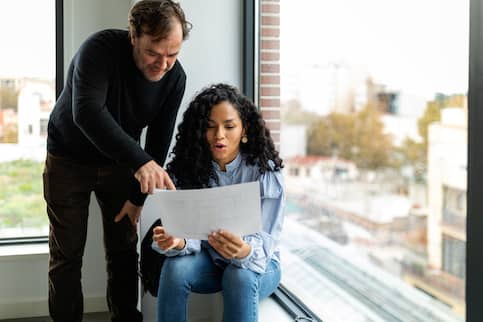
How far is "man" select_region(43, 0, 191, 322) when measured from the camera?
1.93 meters

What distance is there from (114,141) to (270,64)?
1.06 m

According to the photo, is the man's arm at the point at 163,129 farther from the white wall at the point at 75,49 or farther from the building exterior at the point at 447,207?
the building exterior at the point at 447,207

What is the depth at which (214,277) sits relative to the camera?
210cm

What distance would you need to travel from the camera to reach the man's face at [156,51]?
76.5 inches

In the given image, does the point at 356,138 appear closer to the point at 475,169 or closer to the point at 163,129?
the point at 475,169

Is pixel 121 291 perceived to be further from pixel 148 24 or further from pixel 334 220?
pixel 148 24

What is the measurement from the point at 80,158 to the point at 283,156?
Result: 2.75 feet

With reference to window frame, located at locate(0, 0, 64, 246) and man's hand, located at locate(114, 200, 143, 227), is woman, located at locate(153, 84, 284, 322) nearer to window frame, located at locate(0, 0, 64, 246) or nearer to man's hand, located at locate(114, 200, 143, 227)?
man's hand, located at locate(114, 200, 143, 227)

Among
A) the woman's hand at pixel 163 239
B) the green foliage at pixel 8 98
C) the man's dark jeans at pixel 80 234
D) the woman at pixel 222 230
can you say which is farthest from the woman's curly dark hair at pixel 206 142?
the green foliage at pixel 8 98

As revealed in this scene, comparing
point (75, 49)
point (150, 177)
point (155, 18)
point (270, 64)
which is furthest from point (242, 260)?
point (75, 49)

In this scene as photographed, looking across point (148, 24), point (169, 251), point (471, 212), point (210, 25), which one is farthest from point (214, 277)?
point (210, 25)

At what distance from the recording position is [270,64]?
2754 mm

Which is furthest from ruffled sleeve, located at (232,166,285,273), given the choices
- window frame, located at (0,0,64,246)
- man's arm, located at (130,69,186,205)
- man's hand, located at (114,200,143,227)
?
window frame, located at (0,0,64,246)

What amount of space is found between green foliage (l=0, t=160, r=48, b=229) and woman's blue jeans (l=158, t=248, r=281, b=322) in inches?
55.6
